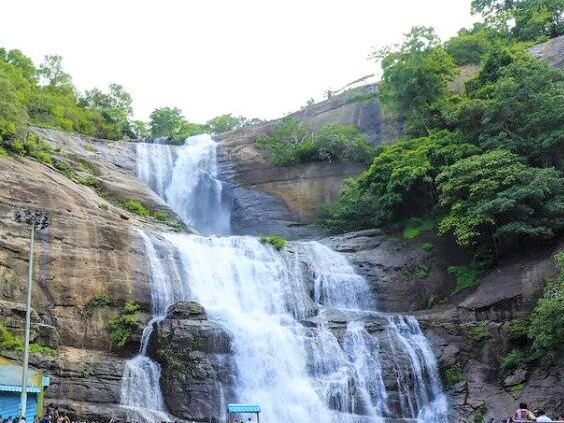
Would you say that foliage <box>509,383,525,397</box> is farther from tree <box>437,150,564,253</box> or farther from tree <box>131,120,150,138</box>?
tree <box>131,120,150,138</box>

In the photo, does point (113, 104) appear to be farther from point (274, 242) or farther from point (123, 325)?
point (123, 325)

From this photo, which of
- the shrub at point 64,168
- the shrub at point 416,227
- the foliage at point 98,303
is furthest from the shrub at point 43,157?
the shrub at point 416,227

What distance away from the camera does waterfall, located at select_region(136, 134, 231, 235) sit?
47.1 metres

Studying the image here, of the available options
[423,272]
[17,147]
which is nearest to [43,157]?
[17,147]

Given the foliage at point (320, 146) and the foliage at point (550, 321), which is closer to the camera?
the foliage at point (550, 321)

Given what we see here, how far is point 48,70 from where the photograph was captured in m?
69.4

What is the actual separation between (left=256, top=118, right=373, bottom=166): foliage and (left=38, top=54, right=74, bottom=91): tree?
28.1 metres

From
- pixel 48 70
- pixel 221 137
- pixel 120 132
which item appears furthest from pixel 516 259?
pixel 48 70

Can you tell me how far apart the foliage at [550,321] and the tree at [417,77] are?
1843 centimetres

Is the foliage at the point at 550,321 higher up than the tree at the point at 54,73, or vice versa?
the tree at the point at 54,73

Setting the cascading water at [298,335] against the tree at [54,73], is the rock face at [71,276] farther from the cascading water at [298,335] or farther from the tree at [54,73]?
the tree at [54,73]

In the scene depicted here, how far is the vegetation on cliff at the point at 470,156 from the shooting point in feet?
105

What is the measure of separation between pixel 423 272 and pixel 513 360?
26.4 ft

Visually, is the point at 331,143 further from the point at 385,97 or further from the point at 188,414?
the point at 188,414
